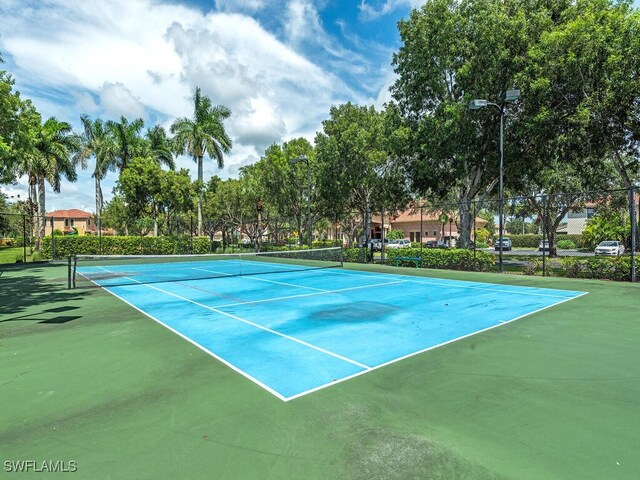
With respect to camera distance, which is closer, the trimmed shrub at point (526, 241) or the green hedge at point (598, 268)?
the green hedge at point (598, 268)

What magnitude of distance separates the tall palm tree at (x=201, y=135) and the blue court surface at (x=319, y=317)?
2661cm

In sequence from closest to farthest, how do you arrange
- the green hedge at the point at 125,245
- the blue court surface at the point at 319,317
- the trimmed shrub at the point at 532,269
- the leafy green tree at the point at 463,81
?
the blue court surface at the point at 319,317
the trimmed shrub at the point at 532,269
the leafy green tree at the point at 463,81
the green hedge at the point at 125,245

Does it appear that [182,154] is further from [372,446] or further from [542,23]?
[372,446]

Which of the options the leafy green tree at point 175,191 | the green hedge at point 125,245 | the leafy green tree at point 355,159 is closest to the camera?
Result: the leafy green tree at point 355,159

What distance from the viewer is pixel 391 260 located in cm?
2430

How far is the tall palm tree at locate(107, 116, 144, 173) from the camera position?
1484 inches

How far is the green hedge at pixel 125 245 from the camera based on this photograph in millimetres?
29734

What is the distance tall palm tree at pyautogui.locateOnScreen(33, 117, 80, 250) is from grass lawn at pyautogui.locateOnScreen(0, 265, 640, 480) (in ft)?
106

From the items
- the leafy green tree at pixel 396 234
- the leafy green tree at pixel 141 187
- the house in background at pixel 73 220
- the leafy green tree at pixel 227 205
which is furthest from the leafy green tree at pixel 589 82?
the house in background at pixel 73 220

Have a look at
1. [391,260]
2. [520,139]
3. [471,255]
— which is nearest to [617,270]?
[471,255]

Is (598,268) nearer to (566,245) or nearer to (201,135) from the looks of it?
(201,135)

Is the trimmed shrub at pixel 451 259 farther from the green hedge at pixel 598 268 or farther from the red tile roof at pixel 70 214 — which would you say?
the red tile roof at pixel 70 214

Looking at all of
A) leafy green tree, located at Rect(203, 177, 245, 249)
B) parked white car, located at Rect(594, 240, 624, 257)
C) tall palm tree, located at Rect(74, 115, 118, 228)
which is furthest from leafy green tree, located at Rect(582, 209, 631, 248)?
tall palm tree, located at Rect(74, 115, 118, 228)

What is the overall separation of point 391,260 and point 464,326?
648 inches
